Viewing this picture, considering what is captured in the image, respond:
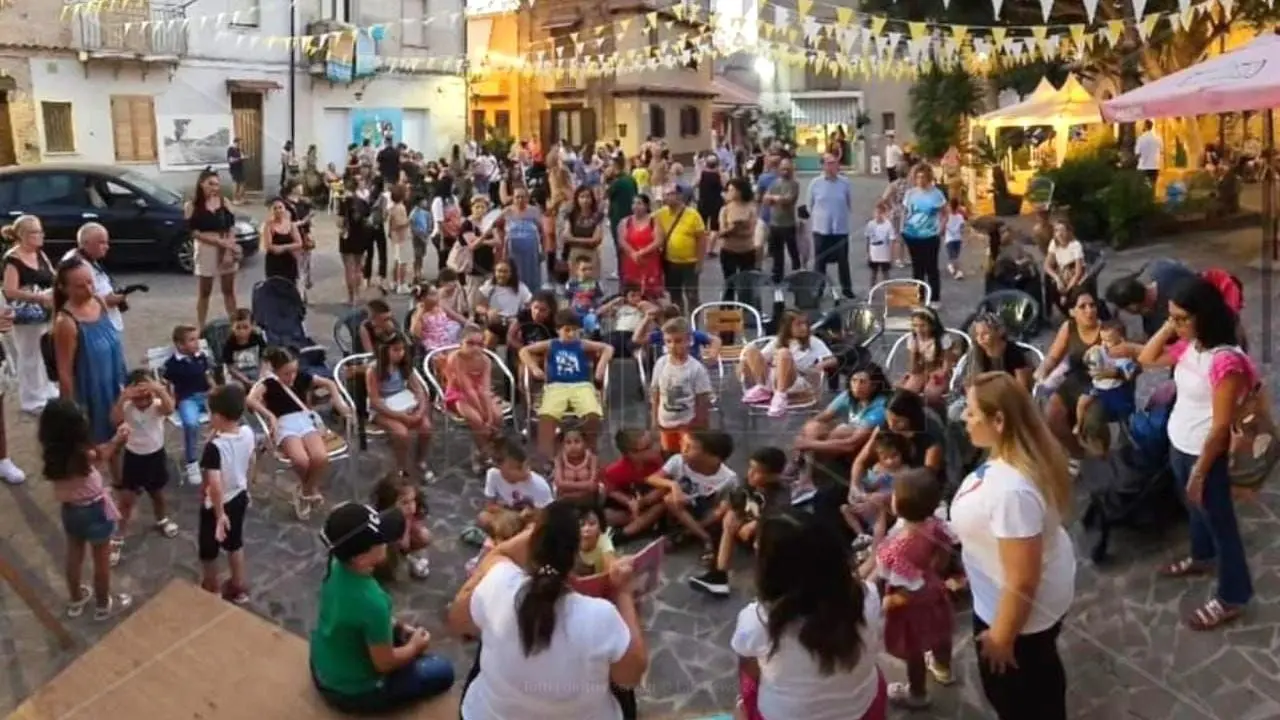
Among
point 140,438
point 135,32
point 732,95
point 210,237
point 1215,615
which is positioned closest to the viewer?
point 1215,615

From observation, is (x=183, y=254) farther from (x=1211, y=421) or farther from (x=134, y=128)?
(x=1211, y=421)

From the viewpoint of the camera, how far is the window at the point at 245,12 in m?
24.9

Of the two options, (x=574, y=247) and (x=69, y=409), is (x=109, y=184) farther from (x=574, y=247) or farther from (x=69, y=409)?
(x=69, y=409)

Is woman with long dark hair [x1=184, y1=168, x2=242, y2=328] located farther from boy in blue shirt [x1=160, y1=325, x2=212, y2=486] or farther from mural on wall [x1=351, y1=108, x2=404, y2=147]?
mural on wall [x1=351, y1=108, x2=404, y2=147]

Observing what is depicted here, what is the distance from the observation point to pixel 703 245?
1043 cm

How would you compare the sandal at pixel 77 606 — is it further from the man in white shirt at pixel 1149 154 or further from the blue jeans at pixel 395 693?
the man in white shirt at pixel 1149 154

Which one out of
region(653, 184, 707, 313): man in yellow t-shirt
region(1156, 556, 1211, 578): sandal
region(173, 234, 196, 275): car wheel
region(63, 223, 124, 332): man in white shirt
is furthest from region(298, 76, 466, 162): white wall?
region(1156, 556, 1211, 578): sandal

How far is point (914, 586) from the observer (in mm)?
4520

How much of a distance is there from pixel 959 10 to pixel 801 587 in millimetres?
17408

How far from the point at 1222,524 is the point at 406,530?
12.1 ft

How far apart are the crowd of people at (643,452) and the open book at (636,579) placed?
0.16ft

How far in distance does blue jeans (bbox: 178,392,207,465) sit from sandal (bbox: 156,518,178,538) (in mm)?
632

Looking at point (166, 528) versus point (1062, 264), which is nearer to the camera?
point (166, 528)

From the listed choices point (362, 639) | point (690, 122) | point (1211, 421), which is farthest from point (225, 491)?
point (690, 122)
